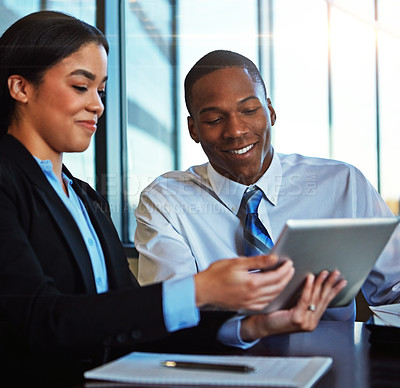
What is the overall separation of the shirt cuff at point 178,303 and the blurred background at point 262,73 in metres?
0.76

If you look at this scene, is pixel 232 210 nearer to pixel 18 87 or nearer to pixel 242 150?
pixel 242 150

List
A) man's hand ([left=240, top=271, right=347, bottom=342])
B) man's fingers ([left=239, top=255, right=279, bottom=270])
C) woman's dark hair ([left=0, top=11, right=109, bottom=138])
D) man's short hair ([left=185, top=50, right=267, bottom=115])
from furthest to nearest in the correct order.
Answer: man's short hair ([left=185, top=50, right=267, bottom=115]) → woman's dark hair ([left=0, top=11, right=109, bottom=138]) → man's hand ([left=240, top=271, right=347, bottom=342]) → man's fingers ([left=239, top=255, right=279, bottom=270])

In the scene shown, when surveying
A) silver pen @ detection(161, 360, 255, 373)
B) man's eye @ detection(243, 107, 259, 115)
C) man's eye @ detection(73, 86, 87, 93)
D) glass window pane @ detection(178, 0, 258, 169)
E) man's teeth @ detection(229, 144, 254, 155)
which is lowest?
silver pen @ detection(161, 360, 255, 373)

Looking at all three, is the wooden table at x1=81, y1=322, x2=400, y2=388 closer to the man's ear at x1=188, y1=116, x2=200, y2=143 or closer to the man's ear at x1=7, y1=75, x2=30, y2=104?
the man's ear at x1=7, y1=75, x2=30, y2=104

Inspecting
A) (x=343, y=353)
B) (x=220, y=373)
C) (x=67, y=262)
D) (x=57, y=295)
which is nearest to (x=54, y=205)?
(x=67, y=262)

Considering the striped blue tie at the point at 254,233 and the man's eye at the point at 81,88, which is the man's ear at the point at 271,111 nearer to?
the striped blue tie at the point at 254,233

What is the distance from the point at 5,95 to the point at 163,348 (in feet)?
1.93

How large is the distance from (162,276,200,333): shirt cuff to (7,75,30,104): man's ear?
503 mm

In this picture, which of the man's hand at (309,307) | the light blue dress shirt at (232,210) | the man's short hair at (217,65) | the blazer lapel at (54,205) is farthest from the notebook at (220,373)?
the man's short hair at (217,65)

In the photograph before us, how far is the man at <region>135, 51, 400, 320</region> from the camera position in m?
1.53

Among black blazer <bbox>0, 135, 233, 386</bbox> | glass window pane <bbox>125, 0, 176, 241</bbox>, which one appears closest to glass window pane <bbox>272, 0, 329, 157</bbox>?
glass window pane <bbox>125, 0, 176, 241</bbox>

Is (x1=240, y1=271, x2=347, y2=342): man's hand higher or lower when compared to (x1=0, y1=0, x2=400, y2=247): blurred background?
lower

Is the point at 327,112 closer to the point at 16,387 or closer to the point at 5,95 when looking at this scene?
the point at 5,95

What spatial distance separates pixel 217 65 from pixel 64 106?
0.67 meters
